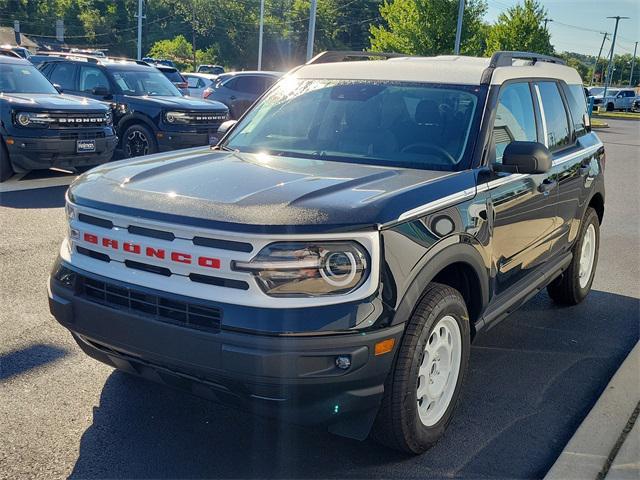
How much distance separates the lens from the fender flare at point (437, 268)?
3072 millimetres

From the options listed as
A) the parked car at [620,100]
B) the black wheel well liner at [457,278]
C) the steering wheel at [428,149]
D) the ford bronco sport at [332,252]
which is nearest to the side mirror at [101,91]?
the ford bronco sport at [332,252]

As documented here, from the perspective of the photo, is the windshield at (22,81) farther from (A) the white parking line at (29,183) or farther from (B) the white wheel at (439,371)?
(B) the white wheel at (439,371)

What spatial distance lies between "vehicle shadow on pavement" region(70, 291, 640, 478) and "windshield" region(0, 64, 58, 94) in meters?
7.89

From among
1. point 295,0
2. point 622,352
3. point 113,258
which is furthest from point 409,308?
point 295,0

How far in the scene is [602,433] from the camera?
3795 mm

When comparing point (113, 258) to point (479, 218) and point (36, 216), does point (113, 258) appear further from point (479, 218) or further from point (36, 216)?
point (36, 216)

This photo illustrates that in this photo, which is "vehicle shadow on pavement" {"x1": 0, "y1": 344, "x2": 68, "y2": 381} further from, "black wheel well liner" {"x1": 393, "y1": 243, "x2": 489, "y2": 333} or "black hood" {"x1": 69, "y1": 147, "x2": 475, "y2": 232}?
"black wheel well liner" {"x1": 393, "y1": 243, "x2": 489, "y2": 333}

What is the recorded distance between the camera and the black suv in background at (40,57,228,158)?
38.3 ft

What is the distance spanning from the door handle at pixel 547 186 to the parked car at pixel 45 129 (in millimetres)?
7394

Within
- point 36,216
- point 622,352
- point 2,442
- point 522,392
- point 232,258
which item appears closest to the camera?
point 232,258

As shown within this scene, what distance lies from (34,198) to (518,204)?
681 cm

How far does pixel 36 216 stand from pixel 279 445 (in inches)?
218

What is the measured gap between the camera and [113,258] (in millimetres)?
3227

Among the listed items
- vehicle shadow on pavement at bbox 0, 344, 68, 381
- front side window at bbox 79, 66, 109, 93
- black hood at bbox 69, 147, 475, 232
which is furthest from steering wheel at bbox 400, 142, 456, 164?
front side window at bbox 79, 66, 109, 93
